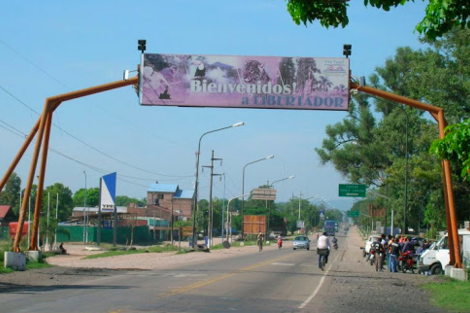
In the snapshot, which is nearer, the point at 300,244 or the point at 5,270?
the point at 5,270

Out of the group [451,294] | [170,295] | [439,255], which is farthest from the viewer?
[439,255]

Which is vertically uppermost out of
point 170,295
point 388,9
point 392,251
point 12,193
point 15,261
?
point 12,193

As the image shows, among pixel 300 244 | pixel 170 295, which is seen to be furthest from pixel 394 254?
pixel 300 244

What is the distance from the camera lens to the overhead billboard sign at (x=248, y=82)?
89.5 ft

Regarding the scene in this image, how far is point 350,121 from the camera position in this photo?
69.9m

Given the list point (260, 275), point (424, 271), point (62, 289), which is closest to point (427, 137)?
point (424, 271)

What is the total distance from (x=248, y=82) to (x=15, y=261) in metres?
11.3

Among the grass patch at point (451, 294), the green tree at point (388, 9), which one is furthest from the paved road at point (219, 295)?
the green tree at point (388, 9)

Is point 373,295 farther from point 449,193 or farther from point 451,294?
point 449,193

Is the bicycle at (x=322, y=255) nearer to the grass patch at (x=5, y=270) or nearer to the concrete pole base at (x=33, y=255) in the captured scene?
the concrete pole base at (x=33, y=255)

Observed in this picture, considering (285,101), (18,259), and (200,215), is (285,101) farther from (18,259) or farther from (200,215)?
(200,215)

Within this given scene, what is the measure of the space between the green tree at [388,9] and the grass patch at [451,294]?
10.8 m

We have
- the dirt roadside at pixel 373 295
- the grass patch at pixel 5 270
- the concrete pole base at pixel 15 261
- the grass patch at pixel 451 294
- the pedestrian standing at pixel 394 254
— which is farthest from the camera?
the pedestrian standing at pixel 394 254

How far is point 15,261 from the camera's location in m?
25.8
